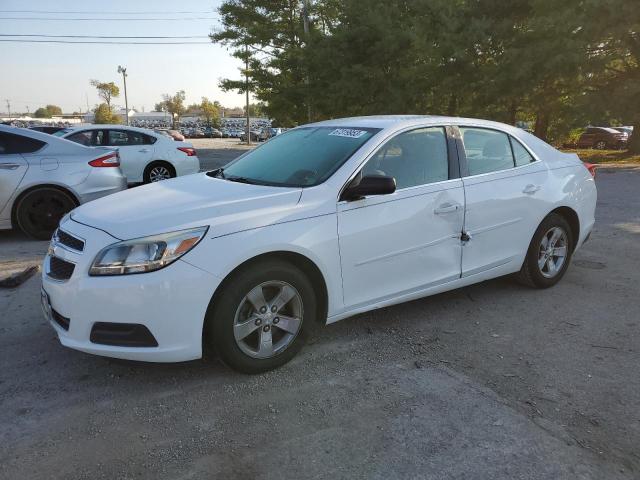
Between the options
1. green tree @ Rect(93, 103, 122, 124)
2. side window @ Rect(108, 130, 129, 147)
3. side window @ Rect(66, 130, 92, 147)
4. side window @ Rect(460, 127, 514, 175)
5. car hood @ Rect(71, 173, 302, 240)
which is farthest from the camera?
green tree @ Rect(93, 103, 122, 124)

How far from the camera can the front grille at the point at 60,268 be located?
305 cm

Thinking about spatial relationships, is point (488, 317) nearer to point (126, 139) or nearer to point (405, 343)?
point (405, 343)

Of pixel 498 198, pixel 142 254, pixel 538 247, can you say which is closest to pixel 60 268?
pixel 142 254

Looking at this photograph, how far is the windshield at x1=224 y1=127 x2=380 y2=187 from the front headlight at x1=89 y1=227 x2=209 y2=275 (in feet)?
3.12

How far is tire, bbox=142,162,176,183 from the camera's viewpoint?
1083 centimetres

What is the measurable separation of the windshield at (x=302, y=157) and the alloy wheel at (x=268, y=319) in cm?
77

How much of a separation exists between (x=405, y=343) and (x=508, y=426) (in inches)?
43.5

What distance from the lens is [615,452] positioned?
2.52 m

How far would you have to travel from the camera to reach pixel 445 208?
3895 mm

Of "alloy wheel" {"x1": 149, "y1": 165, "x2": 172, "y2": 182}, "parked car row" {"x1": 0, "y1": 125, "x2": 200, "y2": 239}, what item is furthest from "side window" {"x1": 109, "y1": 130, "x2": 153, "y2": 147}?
"parked car row" {"x1": 0, "y1": 125, "x2": 200, "y2": 239}

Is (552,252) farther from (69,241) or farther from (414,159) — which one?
(69,241)

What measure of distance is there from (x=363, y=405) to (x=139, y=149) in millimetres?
9112

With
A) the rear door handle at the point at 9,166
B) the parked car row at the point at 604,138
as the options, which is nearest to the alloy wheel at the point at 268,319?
the rear door handle at the point at 9,166

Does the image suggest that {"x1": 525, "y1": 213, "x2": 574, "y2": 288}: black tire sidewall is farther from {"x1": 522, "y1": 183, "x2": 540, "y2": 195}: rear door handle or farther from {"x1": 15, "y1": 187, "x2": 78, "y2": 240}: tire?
{"x1": 15, "y1": 187, "x2": 78, "y2": 240}: tire
